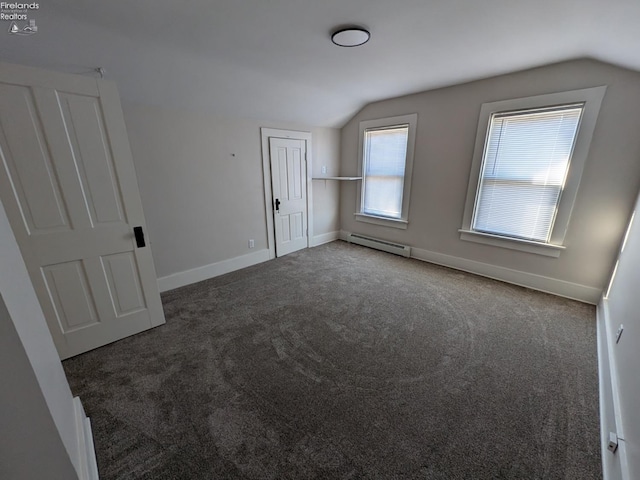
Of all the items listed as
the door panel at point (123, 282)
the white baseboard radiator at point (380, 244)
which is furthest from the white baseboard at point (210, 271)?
the white baseboard radiator at point (380, 244)

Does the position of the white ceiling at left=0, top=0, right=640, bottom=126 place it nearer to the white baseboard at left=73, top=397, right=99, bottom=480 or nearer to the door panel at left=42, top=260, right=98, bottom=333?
the door panel at left=42, top=260, right=98, bottom=333

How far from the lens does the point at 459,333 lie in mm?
2326

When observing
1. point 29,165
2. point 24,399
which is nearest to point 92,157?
point 29,165

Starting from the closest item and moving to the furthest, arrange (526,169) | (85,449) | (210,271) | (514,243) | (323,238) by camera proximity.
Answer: (85,449)
(526,169)
(514,243)
(210,271)
(323,238)

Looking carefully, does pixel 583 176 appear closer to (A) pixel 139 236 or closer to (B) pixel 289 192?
(B) pixel 289 192

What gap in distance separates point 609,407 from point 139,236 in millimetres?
3486

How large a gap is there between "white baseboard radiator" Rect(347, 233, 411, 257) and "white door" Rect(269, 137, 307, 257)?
100 cm

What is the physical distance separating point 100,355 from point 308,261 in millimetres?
2643

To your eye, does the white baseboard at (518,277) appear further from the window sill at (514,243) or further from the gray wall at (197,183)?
the gray wall at (197,183)

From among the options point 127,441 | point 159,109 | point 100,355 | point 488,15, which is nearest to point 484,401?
point 127,441

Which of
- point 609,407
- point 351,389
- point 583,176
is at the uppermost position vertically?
point 583,176

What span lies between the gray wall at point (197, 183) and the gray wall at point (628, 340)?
382 cm

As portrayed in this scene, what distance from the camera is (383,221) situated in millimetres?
4492

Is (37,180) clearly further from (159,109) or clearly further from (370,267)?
(370,267)
